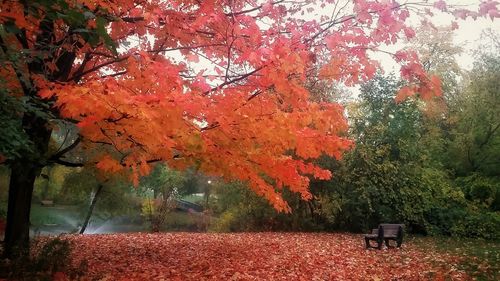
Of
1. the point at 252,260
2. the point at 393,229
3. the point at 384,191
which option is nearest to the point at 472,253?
the point at 393,229

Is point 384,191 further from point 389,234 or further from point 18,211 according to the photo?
point 18,211

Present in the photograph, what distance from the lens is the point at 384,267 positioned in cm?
852

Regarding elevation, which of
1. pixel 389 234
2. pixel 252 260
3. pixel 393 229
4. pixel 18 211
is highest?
pixel 18 211

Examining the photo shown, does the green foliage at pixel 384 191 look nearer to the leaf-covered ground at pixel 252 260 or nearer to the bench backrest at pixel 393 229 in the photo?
the bench backrest at pixel 393 229

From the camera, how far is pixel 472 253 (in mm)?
10969

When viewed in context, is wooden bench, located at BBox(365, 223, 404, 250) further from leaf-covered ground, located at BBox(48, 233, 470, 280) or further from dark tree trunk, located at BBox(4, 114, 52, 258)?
dark tree trunk, located at BBox(4, 114, 52, 258)

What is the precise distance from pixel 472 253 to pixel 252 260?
21.6 feet

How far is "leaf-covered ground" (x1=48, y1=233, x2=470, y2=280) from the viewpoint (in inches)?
293

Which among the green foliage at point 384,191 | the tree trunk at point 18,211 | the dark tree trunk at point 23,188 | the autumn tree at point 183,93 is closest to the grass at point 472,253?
the green foliage at point 384,191

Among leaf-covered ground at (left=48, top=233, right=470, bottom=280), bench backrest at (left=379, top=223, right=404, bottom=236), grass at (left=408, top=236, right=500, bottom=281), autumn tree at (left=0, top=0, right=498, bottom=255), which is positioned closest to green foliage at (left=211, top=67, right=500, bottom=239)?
grass at (left=408, top=236, right=500, bottom=281)

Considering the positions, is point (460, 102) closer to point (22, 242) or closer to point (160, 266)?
point (160, 266)

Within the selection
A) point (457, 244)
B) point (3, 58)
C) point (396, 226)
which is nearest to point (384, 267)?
point (396, 226)

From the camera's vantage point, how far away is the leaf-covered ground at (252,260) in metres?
7.43

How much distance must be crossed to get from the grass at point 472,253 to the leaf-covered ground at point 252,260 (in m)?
0.32
